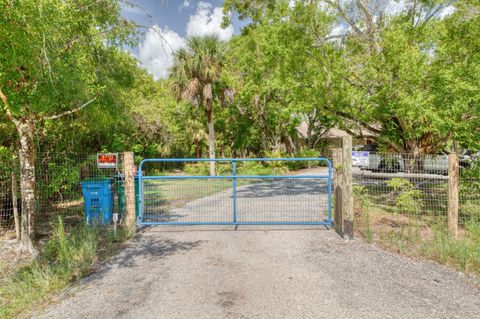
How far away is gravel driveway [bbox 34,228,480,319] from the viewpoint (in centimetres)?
333

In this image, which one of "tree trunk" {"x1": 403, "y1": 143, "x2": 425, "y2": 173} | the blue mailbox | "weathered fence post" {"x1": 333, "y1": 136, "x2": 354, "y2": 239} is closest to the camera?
"weathered fence post" {"x1": 333, "y1": 136, "x2": 354, "y2": 239}

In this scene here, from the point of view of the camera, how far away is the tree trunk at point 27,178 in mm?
5270

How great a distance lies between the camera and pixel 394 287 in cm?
384

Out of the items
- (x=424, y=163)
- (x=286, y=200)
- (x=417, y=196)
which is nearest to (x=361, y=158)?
(x=286, y=200)

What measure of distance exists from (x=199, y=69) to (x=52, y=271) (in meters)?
14.9

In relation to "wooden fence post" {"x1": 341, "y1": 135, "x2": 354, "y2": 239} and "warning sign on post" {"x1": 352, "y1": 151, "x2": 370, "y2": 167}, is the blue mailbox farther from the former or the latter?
"warning sign on post" {"x1": 352, "y1": 151, "x2": 370, "y2": 167}

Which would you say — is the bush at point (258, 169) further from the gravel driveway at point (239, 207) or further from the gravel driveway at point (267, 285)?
the gravel driveway at point (267, 285)

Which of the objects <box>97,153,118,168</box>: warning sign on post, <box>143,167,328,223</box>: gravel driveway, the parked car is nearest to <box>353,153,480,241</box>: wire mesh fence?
the parked car

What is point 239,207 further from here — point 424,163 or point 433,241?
point 433,241

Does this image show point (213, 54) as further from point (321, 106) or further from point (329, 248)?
point (329, 248)

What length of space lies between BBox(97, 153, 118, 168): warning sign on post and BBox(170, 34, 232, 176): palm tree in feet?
38.9

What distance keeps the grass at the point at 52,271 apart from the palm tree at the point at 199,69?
509 inches

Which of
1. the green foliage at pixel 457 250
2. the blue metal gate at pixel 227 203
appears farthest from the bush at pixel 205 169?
the green foliage at pixel 457 250

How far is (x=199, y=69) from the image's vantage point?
57.7 feet
